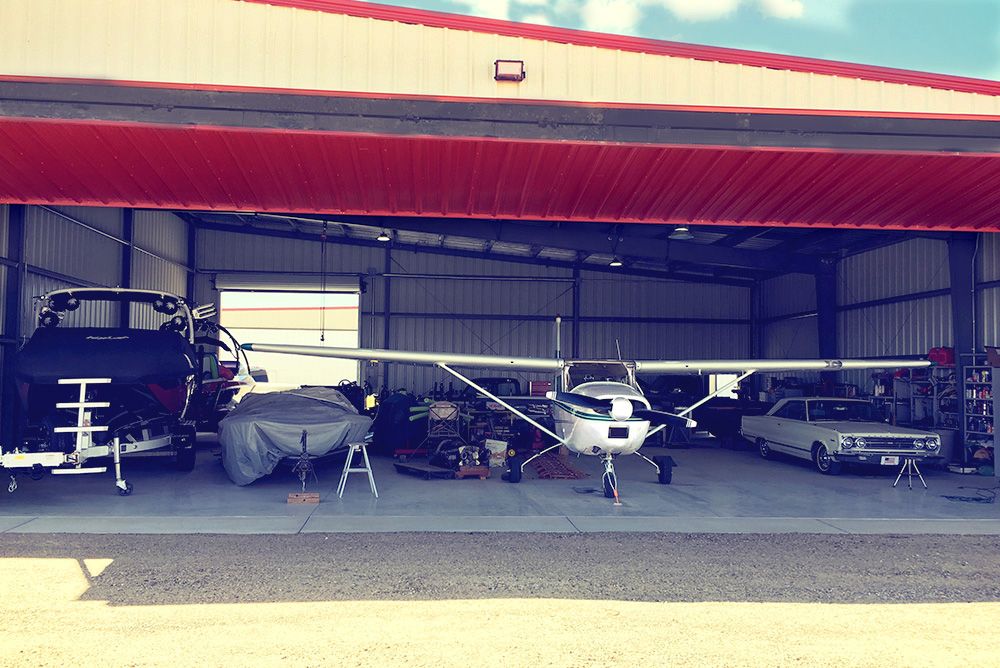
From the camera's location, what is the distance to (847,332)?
67.8 ft

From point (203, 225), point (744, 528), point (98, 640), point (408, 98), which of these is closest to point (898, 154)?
point (744, 528)

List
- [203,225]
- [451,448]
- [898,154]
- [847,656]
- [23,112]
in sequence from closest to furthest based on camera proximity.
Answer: [847,656] → [23,112] → [898,154] → [451,448] → [203,225]

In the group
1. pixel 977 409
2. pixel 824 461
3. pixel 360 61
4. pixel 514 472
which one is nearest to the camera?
pixel 360 61

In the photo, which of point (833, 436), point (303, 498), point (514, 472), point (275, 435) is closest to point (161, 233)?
point (275, 435)

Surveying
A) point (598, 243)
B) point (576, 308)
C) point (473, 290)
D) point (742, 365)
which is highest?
point (598, 243)

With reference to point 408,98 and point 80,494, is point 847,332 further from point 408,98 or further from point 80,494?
point 80,494

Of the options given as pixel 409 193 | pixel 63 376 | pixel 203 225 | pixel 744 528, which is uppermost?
pixel 203 225

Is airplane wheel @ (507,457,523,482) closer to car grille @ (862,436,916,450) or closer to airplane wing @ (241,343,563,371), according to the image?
airplane wing @ (241,343,563,371)

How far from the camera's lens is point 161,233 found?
806 inches

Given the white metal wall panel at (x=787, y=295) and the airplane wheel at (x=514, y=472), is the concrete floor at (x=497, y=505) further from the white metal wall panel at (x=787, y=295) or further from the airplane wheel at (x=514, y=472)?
the white metal wall panel at (x=787, y=295)

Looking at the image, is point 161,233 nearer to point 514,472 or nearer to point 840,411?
point 514,472

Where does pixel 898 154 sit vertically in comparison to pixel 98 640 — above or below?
above

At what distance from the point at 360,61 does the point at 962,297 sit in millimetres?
13173

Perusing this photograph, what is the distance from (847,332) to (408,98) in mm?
16943
